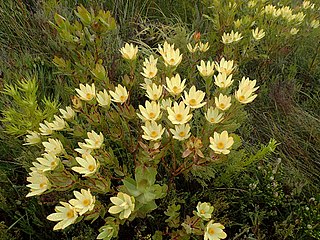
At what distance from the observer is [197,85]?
7.50 ft

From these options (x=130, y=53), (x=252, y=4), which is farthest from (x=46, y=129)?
(x=252, y=4)

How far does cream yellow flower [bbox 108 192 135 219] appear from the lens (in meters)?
1.21

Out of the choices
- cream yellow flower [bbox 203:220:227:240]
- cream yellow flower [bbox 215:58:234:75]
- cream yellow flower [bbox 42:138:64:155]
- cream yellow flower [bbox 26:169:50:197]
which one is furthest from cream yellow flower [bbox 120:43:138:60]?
cream yellow flower [bbox 203:220:227:240]

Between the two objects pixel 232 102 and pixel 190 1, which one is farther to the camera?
pixel 190 1

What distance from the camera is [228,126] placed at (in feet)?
4.65

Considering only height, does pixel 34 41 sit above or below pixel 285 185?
above

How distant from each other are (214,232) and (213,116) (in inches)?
15.7

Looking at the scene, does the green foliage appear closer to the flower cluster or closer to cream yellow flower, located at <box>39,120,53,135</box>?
cream yellow flower, located at <box>39,120,53,135</box>

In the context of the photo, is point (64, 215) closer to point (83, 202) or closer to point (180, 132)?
point (83, 202)

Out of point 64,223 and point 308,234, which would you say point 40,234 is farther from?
point 308,234

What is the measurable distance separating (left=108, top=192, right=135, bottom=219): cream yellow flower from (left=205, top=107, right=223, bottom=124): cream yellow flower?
1.28 ft

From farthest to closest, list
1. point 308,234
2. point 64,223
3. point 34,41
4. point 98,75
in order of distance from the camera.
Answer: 1. point 34,41
2. point 308,234
3. point 98,75
4. point 64,223

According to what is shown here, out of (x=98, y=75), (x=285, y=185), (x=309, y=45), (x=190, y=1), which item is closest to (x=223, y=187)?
(x=285, y=185)

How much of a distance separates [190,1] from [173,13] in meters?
0.17
